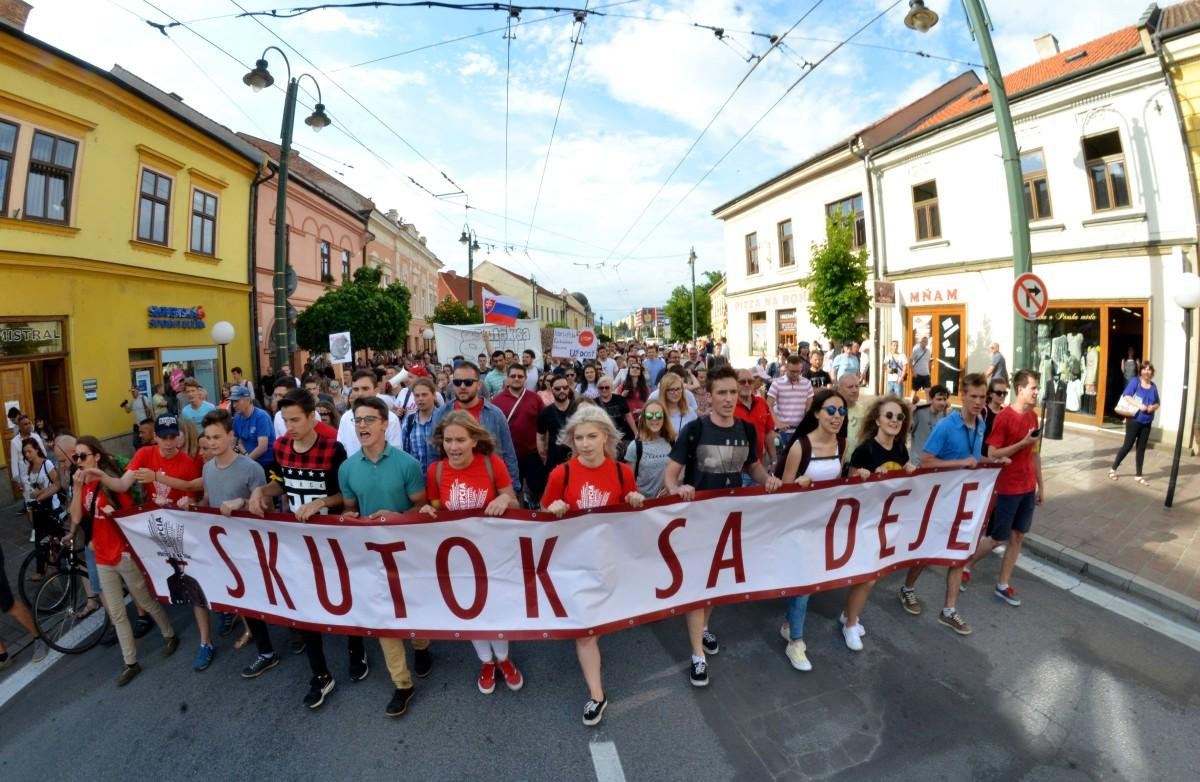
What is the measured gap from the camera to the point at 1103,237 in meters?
10.6

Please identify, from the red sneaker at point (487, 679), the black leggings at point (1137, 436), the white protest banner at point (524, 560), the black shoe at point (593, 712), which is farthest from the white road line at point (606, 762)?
the black leggings at point (1137, 436)

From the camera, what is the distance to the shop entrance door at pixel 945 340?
1396 cm

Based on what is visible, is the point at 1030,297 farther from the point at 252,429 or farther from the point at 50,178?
the point at 50,178

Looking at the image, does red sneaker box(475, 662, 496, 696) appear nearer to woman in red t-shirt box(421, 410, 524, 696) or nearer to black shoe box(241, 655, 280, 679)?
woman in red t-shirt box(421, 410, 524, 696)

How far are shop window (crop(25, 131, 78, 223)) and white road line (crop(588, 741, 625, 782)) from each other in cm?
1301

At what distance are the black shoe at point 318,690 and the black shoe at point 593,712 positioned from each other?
1.60m

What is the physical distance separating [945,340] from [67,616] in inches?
666

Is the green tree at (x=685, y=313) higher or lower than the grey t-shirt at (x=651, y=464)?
higher

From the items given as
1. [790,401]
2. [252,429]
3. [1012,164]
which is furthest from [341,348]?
[1012,164]

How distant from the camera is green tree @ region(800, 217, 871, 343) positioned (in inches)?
604

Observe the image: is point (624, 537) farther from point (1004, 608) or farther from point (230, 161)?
point (230, 161)

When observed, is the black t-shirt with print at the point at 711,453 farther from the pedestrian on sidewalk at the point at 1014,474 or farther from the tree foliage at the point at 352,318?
the tree foliage at the point at 352,318

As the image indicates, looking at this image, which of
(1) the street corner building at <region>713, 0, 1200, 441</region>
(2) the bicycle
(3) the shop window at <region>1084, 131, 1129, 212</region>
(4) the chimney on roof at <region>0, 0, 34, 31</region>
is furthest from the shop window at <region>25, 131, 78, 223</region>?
(3) the shop window at <region>1084, 131, 1129, 212</region>

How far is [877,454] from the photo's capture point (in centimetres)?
383
